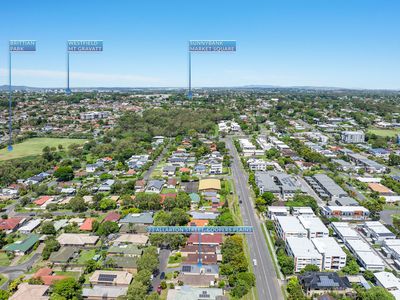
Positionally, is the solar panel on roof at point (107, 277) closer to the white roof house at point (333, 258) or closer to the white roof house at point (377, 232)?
the white roof house at point (333, 258)

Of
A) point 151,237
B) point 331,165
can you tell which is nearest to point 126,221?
point 151,237

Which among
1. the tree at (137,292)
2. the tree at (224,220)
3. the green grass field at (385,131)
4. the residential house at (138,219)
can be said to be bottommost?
the tree at (137,292)

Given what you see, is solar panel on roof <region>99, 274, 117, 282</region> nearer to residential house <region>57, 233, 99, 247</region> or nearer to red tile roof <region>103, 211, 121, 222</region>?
residential house <region>57, 233, 99, 247</region>

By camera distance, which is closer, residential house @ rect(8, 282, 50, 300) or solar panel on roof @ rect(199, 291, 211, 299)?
residential house @ rect(8, 282, 50, 300)

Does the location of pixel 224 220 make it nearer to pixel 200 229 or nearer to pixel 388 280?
pixel 200 229

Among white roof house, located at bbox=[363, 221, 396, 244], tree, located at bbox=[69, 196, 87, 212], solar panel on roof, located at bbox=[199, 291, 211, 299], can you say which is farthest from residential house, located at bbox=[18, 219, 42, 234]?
white roof house, located at bbox=[363, 221, 396, 244]

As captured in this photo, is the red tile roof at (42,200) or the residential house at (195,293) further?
the red tile roof at (42,200)

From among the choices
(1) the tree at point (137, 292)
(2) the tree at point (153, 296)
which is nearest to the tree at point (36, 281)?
(1) the tree at point (137, 292)
